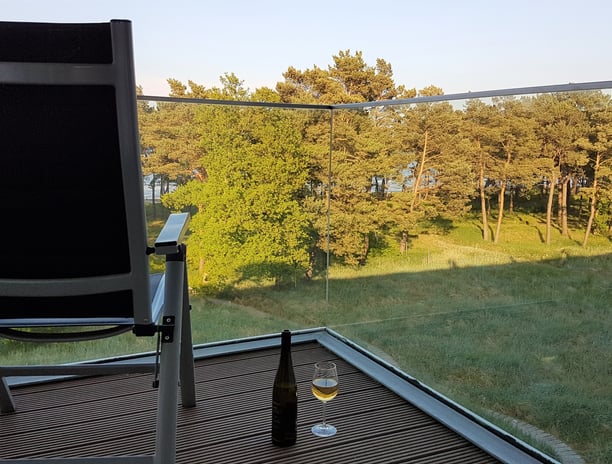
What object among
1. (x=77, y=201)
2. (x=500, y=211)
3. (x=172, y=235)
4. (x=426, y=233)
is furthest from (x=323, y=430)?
(x=426, y=233)

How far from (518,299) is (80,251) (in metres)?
1.71

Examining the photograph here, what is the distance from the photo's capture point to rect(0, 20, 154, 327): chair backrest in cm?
108

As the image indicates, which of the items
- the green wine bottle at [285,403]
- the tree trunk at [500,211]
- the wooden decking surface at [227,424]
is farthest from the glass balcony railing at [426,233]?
the green wine bottle at [285,403]

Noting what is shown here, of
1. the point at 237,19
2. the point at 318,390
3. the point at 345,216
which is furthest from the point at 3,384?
the point at 237,19

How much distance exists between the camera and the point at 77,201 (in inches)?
47.4

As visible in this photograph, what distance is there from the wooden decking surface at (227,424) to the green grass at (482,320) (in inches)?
11.3

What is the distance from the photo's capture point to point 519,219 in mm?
2314

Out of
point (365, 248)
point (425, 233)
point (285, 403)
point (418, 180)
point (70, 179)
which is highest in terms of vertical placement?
point (70, 179)

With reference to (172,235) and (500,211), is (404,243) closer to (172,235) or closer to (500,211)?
(500,211)

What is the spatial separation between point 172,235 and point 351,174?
1.80m

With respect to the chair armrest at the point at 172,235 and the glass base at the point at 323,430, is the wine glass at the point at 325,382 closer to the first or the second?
the glass base at the point at 323,430

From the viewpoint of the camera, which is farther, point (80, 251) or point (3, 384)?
point (3, 384)

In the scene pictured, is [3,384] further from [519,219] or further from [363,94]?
[363,94]

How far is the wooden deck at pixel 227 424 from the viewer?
1693 mm
